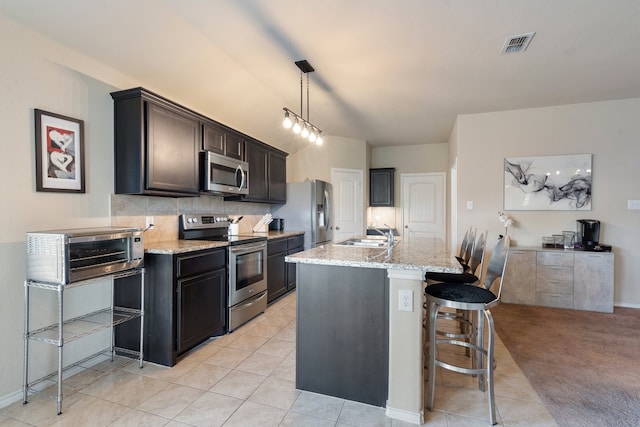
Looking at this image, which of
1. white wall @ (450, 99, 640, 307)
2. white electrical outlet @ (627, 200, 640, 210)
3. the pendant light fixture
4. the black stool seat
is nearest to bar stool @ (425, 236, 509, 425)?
the black stool seat

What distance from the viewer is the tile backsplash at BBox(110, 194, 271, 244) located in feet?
8.37

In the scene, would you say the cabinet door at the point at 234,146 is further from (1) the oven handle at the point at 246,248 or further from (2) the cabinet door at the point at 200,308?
(2) the cabinet door at the point at 200,308

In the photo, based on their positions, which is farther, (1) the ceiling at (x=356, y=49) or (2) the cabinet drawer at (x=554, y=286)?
(2) the cabinet drawer at (x=554, y=286)

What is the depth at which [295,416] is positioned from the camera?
5.81ft

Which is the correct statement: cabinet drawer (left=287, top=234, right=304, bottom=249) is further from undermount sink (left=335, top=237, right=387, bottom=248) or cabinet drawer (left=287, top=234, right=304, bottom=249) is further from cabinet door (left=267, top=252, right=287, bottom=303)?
undermount sink (left=335, top=237, right=387, bottom=248)

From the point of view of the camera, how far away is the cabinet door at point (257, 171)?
12.8 ft

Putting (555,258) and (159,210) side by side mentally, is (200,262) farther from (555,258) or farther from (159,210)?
(555,258)

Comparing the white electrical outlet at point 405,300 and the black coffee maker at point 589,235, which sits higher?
the black coffee maker at point 589,235

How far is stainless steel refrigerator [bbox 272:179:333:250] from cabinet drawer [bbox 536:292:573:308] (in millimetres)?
2979

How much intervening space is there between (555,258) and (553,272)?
0.58ft

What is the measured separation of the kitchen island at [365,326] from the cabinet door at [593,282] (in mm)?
2743

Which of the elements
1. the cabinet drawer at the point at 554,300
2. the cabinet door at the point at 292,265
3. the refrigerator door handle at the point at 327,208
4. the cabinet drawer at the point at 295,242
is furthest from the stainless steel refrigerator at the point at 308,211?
the cabinet drawer at the point at 554,300

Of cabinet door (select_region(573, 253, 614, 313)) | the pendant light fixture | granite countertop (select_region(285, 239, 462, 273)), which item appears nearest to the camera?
granite countertop (select_region(285, 239, 462, 273))

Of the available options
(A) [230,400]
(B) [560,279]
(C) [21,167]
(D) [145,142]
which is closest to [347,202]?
(B) [560,279]
